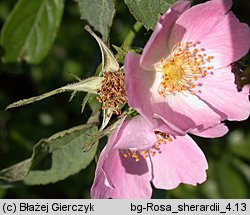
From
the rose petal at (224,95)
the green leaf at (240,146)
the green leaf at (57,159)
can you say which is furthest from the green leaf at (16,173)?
the green leaf at (240,146)

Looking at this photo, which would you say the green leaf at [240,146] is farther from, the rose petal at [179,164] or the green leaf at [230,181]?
the rose petal at [179,164]

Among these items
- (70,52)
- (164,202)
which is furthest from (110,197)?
(70,52)

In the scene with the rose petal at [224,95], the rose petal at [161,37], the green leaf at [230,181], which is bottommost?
the green leaf at [230,181]

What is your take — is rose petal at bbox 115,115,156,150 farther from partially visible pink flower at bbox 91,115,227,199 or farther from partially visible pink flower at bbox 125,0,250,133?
partially visible pink flower at bbox 91,115,227,199

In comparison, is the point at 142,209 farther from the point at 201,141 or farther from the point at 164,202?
the point at 201,141

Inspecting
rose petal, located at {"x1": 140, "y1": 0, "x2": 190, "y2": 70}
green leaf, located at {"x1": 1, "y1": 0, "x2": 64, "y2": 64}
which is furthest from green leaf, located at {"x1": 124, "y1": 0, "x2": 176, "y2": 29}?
green leaf, located at {"x1": 1, "y1": 0, "x2": 64, "y2": 64}
